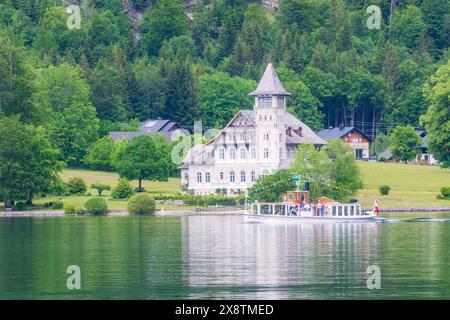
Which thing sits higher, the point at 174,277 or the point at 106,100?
the point at 106,100

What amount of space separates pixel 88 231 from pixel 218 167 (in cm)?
5209

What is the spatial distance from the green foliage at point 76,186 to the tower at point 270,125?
64.0 ft

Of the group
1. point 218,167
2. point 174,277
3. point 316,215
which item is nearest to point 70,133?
point 218,167

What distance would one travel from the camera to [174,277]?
73438mm

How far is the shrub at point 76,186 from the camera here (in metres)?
146

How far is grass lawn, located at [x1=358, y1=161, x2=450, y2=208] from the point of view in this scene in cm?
13800

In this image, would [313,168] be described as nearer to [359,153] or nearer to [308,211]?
[308,211]

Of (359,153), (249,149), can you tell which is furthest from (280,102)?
(359,153)

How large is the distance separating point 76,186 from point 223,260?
65323mm

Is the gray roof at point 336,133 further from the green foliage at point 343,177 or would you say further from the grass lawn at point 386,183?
the green foliage at point 343,177

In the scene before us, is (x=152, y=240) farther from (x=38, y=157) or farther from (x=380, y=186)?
(x=380, y=186)

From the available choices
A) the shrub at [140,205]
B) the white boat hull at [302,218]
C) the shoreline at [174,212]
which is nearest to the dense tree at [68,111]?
the shoreline at [174,212]

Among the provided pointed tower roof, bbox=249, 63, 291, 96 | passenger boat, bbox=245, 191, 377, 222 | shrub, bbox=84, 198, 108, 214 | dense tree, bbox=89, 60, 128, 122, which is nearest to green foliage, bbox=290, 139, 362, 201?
passenger boat, bbox=245, 191, 377, 222
